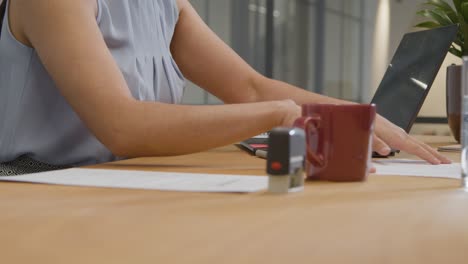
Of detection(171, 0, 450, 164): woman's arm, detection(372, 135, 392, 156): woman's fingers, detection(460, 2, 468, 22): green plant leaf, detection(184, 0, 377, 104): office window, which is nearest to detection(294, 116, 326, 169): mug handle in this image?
detection(372, 135, 392, 156): woman's fingers

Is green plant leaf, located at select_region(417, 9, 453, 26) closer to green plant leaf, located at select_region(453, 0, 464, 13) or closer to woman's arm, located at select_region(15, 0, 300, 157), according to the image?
green plant leaf, located at select_region(453, 0, 464, 13)

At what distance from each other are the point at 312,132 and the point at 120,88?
15.7 inches

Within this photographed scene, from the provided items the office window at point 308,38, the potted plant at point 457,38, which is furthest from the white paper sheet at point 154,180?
the office window at point 308,38

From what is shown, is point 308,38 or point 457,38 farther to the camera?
point 308,38

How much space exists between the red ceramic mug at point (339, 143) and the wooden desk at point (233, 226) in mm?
67

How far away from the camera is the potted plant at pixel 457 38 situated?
1816 mm

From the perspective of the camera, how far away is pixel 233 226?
25.3 inches

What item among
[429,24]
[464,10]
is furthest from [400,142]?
[429,24]

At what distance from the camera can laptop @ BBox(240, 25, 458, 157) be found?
1591mm

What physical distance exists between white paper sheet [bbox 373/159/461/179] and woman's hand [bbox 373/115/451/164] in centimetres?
2

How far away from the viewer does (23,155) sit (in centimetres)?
145

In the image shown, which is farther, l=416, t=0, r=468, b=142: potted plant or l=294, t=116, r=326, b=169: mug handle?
l=416, t=0, r=468, b=142: potted plant

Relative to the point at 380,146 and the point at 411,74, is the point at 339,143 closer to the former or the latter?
the point at 380,146

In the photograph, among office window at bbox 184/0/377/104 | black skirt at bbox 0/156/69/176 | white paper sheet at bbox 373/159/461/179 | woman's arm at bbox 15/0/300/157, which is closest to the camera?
white paper sheet at bbox 373/159/461/179
